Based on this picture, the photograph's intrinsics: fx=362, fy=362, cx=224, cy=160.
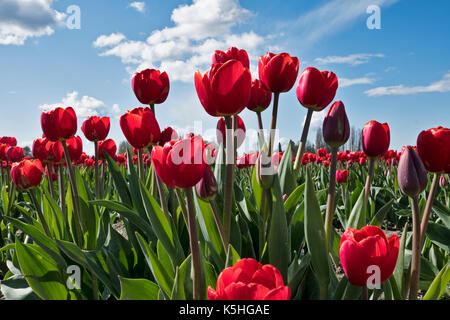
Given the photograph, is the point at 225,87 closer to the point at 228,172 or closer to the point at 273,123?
the point at 228,172

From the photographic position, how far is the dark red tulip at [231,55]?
133 cm

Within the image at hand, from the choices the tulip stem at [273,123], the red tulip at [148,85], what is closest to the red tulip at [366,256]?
the tulip stem at [273,123]

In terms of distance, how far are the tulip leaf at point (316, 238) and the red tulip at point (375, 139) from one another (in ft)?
1.32

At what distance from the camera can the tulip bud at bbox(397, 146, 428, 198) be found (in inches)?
42.2

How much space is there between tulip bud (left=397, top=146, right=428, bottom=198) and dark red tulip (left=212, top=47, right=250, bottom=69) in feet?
2.03

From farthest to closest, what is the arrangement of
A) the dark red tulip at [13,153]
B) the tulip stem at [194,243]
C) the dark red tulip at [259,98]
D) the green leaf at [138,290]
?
1. the dark red tulip at [13,153]
2. the dark red tulip at [259,98]
3. the green leaf at [138,290]
4. the tulip stem at [194,243]

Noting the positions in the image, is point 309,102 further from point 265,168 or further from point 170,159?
point 170,159

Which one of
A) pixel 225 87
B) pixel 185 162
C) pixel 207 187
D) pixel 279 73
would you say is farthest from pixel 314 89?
pixel 185 162

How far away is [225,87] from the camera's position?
3.47ft

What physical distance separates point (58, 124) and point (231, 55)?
1.06 m

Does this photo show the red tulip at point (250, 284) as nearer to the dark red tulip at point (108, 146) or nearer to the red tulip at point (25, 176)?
the red tulip at point (25, 176)

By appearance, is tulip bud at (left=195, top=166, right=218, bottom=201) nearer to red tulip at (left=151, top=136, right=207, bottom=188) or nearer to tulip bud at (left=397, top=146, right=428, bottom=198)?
red tulip at (left=151, top=136, right=207, bottom=188)
